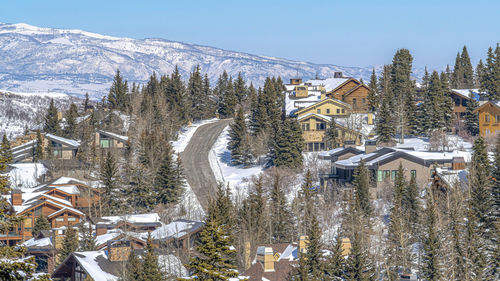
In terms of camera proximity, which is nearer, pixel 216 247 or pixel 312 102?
pixel 216 247

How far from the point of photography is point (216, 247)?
73.2 ft

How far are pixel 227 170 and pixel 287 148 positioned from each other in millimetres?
10059

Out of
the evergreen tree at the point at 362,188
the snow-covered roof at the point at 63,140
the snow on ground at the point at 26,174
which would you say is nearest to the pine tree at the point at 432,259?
the evergreen tree at the point at 362,188

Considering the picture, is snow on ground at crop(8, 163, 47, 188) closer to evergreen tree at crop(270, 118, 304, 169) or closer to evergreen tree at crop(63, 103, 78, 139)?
evergreen tree at crop(63, 103, 78, 139)

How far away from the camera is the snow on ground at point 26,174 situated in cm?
9450

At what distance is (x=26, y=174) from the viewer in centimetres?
9662

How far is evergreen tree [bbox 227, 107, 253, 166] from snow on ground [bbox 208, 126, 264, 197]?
1.01 meters

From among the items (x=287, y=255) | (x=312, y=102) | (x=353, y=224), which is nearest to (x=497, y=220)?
(x=353, y=224)

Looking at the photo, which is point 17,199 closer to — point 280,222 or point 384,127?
point 280,222

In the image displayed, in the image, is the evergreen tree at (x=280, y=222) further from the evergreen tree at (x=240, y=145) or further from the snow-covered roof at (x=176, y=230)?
the evergreen tree at (x=240, y=145)

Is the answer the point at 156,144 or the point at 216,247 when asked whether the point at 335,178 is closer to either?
the point at 156,144

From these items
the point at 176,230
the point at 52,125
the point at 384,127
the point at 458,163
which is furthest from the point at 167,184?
the point at 52,125

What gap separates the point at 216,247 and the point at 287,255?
90.3ft

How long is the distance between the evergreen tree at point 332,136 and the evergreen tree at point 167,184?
19547 mm
